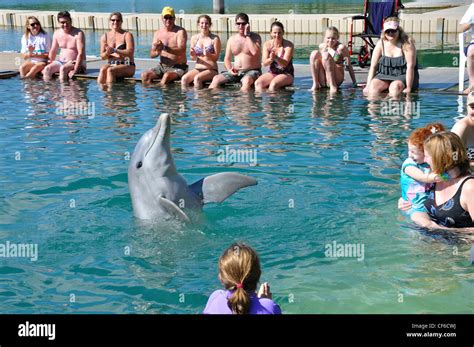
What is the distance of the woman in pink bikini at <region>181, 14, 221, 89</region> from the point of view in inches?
578

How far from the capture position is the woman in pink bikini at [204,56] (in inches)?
578

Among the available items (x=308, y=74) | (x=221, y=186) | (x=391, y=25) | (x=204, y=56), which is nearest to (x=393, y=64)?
(x=391, y=25)

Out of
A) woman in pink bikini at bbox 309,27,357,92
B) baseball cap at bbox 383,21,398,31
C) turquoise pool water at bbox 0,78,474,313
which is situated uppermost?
baseball cap at bbox 383,21,398,31

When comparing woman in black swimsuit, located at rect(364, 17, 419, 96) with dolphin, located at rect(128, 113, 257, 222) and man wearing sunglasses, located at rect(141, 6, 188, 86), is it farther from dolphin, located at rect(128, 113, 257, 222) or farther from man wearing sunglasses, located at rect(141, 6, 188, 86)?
dolphin, located at rect(128, 113, 257, 222)

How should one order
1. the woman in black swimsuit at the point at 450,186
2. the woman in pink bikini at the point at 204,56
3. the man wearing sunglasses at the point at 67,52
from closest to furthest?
the woman in black swimsuit at the point at 450,186 < the woman in pink bikini at the point at 204,56 < the man wearing sunglasses at the point at 67,52

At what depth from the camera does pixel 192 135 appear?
11.0 metres

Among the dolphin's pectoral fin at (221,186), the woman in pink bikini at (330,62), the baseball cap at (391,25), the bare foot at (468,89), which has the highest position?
the baseball cap at (391,25)

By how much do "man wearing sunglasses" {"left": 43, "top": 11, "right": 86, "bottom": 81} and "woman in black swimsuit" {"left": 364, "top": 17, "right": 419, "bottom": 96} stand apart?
625cm

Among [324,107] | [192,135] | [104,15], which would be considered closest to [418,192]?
[192,135]

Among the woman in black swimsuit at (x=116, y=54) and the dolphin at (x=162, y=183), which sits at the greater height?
the woman in black swimsuit at (x=116, y=54)

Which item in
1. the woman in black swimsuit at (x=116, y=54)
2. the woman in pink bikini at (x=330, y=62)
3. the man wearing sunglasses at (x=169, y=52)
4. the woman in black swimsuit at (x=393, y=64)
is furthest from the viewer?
the woman in black swimsuit at (x=116, y=54)

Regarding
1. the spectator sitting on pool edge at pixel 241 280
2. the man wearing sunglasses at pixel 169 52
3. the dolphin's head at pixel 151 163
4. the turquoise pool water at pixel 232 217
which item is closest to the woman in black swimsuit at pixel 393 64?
the turquoise pool water at pixel 232 217

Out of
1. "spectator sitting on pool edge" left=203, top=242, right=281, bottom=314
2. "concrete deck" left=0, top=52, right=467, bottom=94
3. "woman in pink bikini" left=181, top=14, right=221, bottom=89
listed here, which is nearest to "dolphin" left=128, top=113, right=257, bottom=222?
"spectator sitting on pool edge" left=203, top=242, right=281, bottom=314

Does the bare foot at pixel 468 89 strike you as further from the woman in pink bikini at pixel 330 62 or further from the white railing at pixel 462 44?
the woman in pink bikini at pixel 330 62
